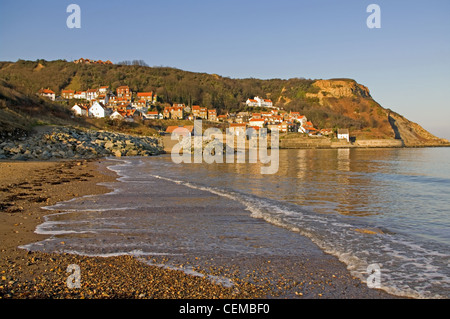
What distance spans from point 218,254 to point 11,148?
952 inches

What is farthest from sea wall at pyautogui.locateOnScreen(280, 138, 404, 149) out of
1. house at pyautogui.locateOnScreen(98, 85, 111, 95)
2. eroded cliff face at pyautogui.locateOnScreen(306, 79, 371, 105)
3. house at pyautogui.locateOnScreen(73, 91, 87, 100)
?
house at pyautogui.locateOnScreen(73, 91, 87, 100)

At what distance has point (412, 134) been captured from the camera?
126062 millimetres

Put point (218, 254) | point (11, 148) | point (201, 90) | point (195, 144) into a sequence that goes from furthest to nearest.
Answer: point (201, 90)
point (195, 144)
point (11, 148)
point (218, 254)

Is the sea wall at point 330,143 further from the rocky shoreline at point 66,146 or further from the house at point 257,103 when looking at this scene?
the house at point 257,103

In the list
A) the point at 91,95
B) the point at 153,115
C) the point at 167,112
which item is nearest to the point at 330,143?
the point at 167,112

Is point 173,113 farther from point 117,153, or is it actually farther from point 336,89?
point 336,89

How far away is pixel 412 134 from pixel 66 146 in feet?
418

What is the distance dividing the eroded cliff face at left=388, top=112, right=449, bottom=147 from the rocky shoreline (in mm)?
103581

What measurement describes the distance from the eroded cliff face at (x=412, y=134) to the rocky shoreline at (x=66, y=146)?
10358 cm

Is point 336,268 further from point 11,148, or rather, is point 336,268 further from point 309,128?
point 309,128

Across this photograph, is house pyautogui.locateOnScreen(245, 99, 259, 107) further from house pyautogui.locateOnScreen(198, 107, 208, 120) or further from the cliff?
house pyautogui.locateOnScreen(198, 107, 208, 120)

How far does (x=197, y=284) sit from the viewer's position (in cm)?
486

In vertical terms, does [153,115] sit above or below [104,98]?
below
